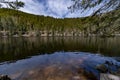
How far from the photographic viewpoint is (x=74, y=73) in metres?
19.6

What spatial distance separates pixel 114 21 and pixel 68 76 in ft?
23.4

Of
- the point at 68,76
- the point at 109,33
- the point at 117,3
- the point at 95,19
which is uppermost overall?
the point at 117,3

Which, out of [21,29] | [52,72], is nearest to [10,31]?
[21,29]

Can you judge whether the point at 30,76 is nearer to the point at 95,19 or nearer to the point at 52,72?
the point at 52,72

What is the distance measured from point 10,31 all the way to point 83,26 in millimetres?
170726

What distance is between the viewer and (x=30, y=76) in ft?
61.3

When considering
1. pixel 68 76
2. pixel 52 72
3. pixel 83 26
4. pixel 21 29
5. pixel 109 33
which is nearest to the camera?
pixel 109 33

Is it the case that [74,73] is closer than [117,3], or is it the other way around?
[117,3]

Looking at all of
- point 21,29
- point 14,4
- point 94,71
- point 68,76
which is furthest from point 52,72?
point 21,29

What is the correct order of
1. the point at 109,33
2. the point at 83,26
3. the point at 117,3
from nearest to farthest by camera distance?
the point at 117,3 < the point at 109,33 < the point at 83,26

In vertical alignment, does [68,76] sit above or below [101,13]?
below

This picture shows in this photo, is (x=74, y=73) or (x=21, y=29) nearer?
(x=74, y=73)

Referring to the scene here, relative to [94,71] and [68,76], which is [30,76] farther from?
[94,71]

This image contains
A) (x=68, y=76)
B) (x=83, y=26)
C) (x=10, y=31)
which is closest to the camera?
(x=83, y=26)
